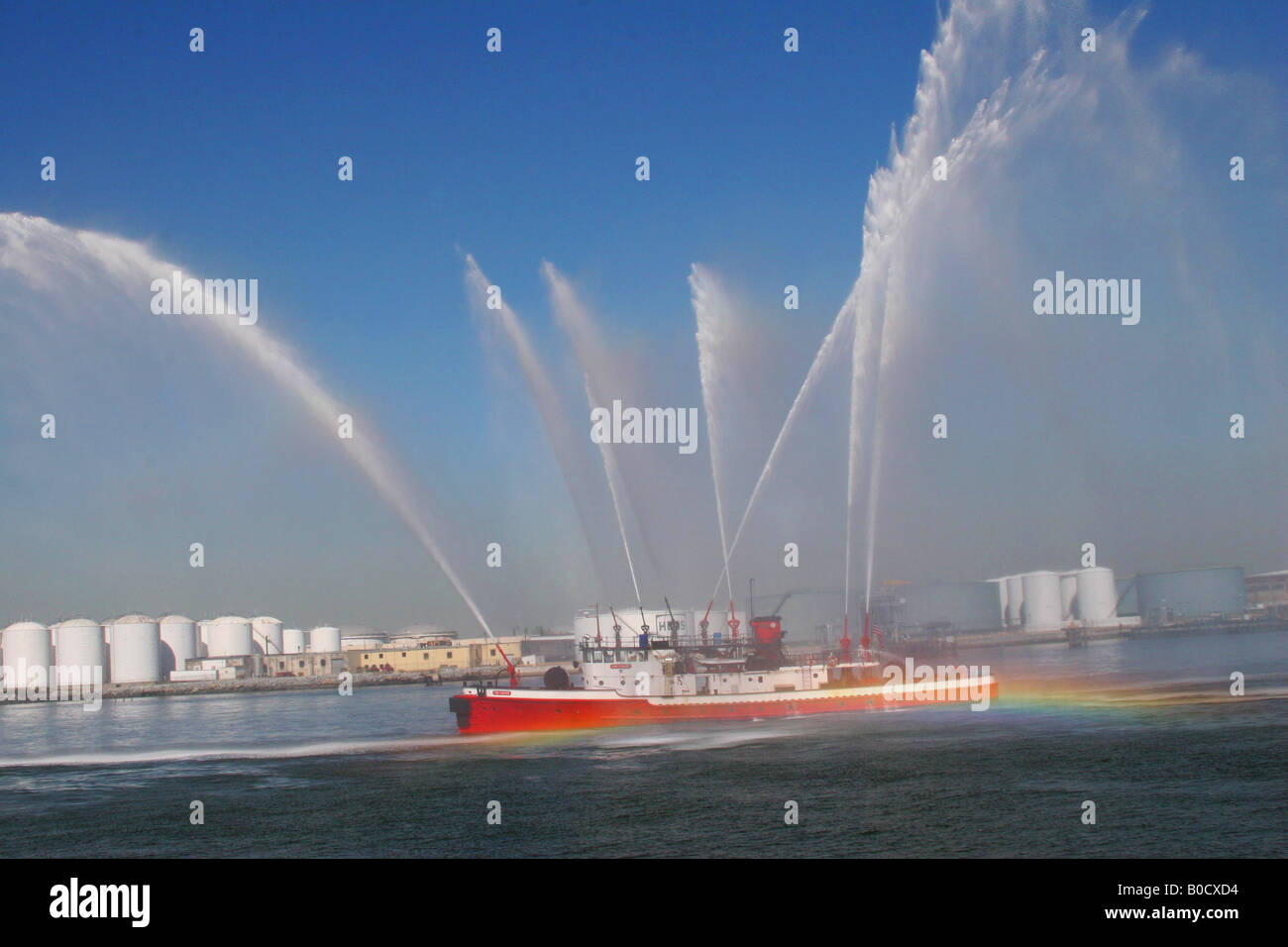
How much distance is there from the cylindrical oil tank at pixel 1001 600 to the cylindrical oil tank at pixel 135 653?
113m

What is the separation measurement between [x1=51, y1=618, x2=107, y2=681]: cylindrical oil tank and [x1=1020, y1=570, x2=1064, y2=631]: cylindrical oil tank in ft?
396

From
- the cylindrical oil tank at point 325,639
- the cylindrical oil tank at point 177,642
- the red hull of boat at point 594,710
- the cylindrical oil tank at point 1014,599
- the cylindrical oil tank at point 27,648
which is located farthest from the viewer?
the cylindrical oil tank at point 1014,599

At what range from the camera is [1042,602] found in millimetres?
154875

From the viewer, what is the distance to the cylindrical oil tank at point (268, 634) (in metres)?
144

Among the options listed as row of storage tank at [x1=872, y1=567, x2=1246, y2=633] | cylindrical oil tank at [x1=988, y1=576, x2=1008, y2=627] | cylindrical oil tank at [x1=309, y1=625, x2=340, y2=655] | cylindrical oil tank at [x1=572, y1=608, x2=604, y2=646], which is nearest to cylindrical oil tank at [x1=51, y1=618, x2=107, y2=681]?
cylindrical oil tank at [x1=309, y1=625, x2=340, y2=655]

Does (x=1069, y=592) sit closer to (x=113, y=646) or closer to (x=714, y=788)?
(x=113, y=646)

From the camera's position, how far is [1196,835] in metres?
24.9

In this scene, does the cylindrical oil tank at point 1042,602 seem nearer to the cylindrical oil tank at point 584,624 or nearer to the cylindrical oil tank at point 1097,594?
the cylindrical oil tank at point 1097,594

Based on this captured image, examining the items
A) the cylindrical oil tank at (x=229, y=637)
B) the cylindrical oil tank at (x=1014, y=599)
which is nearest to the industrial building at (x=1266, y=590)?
the cylindrical oil tank at (x=1014, y=599)

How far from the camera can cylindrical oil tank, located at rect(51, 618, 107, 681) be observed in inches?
4823

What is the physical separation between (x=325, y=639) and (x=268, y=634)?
A: 7.45 m

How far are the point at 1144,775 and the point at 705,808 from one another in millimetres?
13569

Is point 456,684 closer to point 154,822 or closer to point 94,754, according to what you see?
point 94,754
